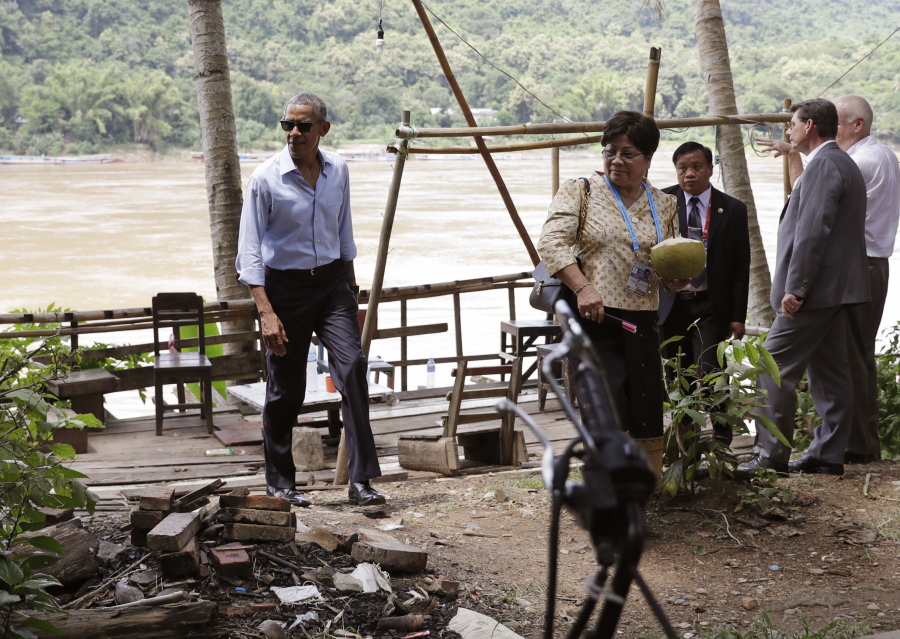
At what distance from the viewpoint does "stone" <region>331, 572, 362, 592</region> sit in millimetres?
3186

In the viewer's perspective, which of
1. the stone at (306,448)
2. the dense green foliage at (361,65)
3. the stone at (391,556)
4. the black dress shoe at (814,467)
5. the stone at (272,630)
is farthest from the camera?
the dense green foliage at (361,65)

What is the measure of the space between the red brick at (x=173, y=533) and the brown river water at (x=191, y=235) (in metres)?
19.1

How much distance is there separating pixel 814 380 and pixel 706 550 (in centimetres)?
149

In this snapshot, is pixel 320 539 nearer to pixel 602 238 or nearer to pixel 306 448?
pixel 602 238

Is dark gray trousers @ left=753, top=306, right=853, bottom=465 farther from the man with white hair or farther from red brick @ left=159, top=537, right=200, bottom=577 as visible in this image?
red brick @ left=159, top=537, right=200, bottom=577

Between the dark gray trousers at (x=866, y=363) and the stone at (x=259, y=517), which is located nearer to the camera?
the stone at (x=259, y=517)

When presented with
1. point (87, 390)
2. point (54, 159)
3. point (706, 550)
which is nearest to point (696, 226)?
point (706, 550)

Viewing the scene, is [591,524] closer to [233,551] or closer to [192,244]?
[233,551]

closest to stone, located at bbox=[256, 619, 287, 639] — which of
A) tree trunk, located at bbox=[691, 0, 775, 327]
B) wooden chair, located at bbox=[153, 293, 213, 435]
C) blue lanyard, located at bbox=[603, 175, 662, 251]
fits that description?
blue lanyard, located at bbox=[603, 175, 662, 251]

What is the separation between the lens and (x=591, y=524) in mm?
1376

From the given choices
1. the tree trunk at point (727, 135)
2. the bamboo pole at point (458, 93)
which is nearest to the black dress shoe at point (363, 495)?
the bamboo pole at point (458, 93)

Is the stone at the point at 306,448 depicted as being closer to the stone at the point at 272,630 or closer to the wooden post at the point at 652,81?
the wooden post at the point at 652,81

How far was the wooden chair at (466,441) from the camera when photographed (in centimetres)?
564

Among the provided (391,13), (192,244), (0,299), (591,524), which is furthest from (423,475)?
(391,13)
